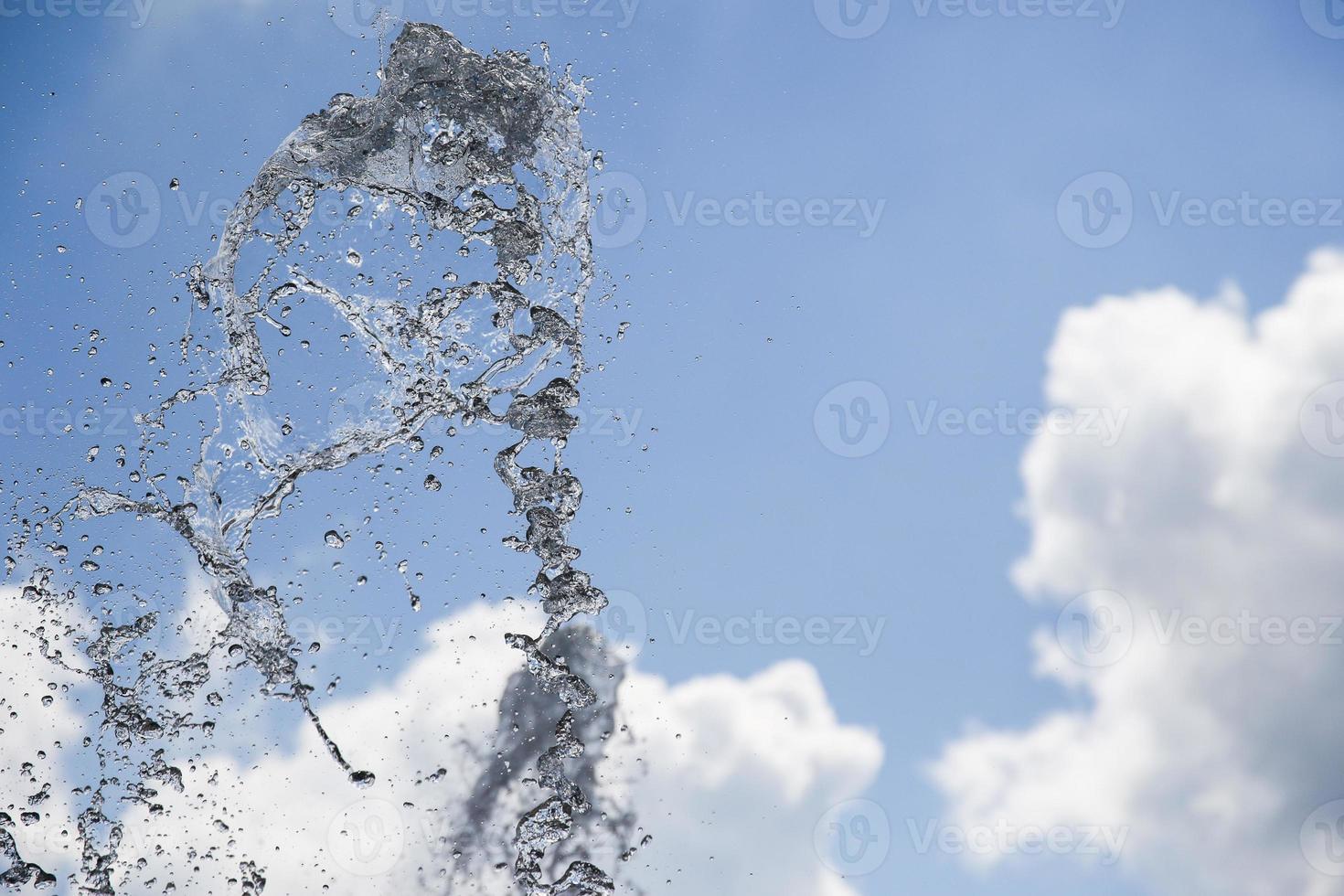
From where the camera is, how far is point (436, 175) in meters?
6.99

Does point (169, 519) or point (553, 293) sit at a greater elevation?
point (553, 293)

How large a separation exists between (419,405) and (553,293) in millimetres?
1307

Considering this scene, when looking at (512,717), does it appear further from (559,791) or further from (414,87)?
(414,87)

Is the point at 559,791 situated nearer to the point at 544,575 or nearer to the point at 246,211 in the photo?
the point at 544,575

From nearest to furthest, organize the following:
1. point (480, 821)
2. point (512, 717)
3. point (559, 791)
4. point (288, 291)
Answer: point (288, 291) < point (559, 791) < point (480, 821) < point (512, 717)

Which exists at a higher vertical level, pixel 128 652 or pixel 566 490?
pixel 566 490

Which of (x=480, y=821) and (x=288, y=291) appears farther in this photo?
(x=480, y=821)

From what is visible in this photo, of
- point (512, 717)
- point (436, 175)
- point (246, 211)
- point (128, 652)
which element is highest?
point (436, 175)

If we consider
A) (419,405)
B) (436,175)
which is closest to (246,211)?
(436,175)

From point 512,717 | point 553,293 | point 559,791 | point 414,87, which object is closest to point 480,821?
point 512,717

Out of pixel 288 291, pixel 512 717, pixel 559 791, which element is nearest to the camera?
pixel 288 291

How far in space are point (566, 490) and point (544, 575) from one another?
25.9 inches

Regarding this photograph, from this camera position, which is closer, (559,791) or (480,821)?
(559,791)

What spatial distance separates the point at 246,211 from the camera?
6816mm
